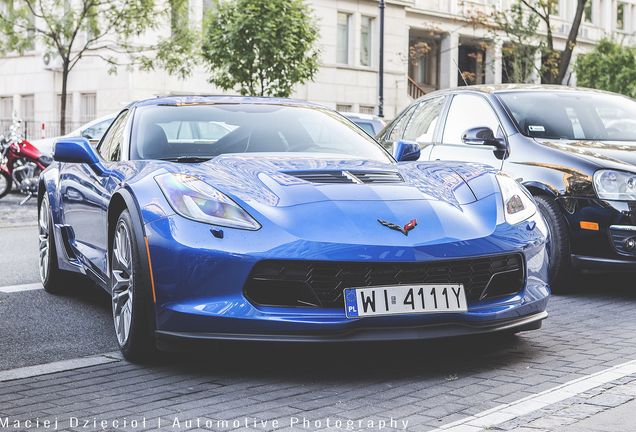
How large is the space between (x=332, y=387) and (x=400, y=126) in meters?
5.19

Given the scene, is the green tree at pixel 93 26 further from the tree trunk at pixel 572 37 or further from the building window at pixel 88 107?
the tree trunk at pixel 572 37

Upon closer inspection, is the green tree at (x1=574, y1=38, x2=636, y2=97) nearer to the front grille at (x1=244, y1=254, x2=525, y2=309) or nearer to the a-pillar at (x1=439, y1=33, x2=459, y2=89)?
the a-pillar at (x1=439, y1=33, x2=459, y2=89)

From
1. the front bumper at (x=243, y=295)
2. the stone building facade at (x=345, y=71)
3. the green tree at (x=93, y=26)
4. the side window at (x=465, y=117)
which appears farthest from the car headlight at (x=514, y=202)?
the stone building facade at (x=345, y=71)

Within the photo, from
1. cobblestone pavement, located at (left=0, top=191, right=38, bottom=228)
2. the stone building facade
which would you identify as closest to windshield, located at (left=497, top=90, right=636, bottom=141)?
cobblestone pavement, located at (left=0, top=191, right=38, bottom=228)

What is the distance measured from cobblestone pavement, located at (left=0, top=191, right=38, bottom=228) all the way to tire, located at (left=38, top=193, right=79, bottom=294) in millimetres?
5655

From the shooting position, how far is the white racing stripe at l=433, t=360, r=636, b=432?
3.19 meters

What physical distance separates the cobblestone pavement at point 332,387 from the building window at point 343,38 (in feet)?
106

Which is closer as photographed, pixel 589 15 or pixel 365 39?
pixel 365 39

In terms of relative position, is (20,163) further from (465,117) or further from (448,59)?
(448,59)

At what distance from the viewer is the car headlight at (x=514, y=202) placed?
169 inches

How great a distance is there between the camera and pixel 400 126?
8.61 metres

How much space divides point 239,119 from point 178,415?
7.67 feet

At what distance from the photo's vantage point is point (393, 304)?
12.2 feet

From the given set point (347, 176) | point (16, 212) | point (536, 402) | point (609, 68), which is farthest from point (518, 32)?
point (536, 402)
